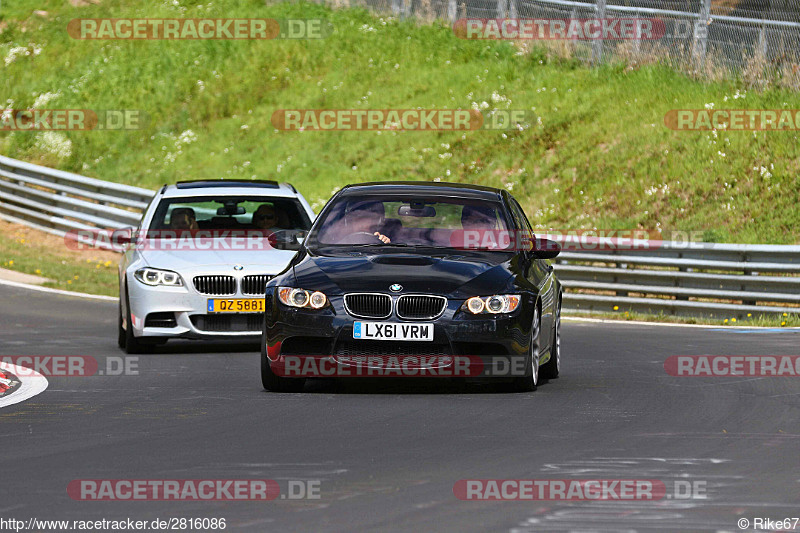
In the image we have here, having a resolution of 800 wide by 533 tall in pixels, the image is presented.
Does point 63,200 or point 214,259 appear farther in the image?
point 63,200

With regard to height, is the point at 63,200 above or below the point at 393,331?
below

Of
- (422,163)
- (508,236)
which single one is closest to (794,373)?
(508,236)

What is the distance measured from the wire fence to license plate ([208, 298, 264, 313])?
15746 mm

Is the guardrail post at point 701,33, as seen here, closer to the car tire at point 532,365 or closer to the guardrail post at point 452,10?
the guardrail post at point 452,10

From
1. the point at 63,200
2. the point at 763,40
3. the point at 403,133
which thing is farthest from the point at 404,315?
the point at 403,133

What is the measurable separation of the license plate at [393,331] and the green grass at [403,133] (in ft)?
45.8

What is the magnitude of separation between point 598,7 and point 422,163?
14.8 ft

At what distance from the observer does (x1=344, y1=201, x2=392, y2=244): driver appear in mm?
12008

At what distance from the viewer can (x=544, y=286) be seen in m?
12.0

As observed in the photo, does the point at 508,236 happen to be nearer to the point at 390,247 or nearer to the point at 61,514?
the point at 390,247

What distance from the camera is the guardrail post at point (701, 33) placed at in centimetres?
2834

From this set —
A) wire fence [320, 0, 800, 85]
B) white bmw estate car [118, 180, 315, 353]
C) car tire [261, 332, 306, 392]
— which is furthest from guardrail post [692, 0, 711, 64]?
car tire [261, 332, 306, 392]

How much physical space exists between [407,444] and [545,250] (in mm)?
3642

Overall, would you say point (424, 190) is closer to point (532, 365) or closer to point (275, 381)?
point (532, 365)
